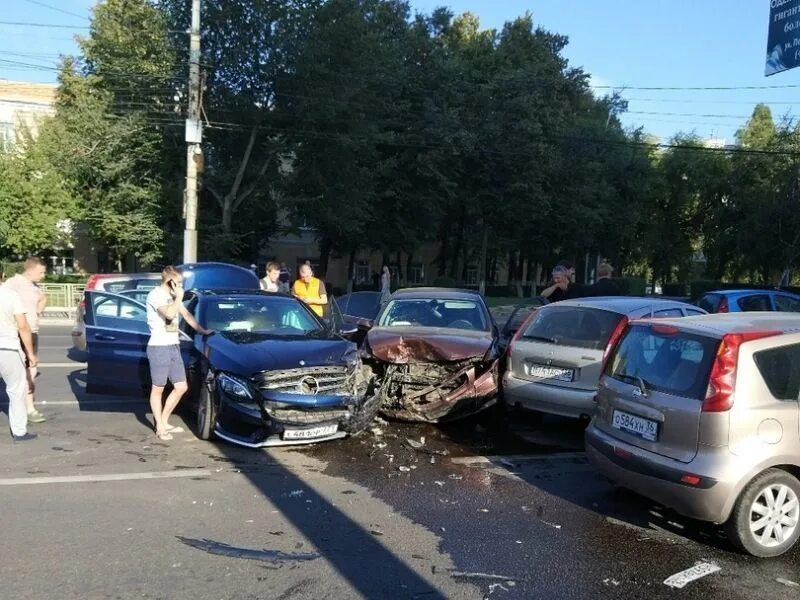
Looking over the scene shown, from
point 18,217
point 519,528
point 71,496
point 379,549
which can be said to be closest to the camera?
point 379,549

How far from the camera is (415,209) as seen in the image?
36.2 meters

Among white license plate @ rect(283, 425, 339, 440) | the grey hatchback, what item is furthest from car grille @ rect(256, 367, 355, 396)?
the grey hatchback

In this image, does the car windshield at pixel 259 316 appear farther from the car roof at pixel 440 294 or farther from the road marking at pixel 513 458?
the road marking at pixel 513 458

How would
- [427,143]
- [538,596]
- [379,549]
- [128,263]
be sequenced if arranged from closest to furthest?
[538,596] < [379,549] < [427,143] < [128,263]

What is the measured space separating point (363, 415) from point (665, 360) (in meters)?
3.15

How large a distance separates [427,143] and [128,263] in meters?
18.6

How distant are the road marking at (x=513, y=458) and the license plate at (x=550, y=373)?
0.79m

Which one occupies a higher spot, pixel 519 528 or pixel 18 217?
pixel 18 217

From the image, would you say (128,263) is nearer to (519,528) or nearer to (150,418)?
(150,418)

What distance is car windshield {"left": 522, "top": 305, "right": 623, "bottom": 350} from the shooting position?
755 cm

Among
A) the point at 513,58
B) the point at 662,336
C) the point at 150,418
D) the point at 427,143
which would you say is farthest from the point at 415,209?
the point at 662,336

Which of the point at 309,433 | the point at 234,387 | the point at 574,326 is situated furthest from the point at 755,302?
the point at 234,387

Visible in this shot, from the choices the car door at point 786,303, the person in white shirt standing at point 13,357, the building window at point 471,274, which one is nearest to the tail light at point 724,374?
the person in white shirt standing at point 13,357

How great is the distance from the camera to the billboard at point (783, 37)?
34.3 feet
